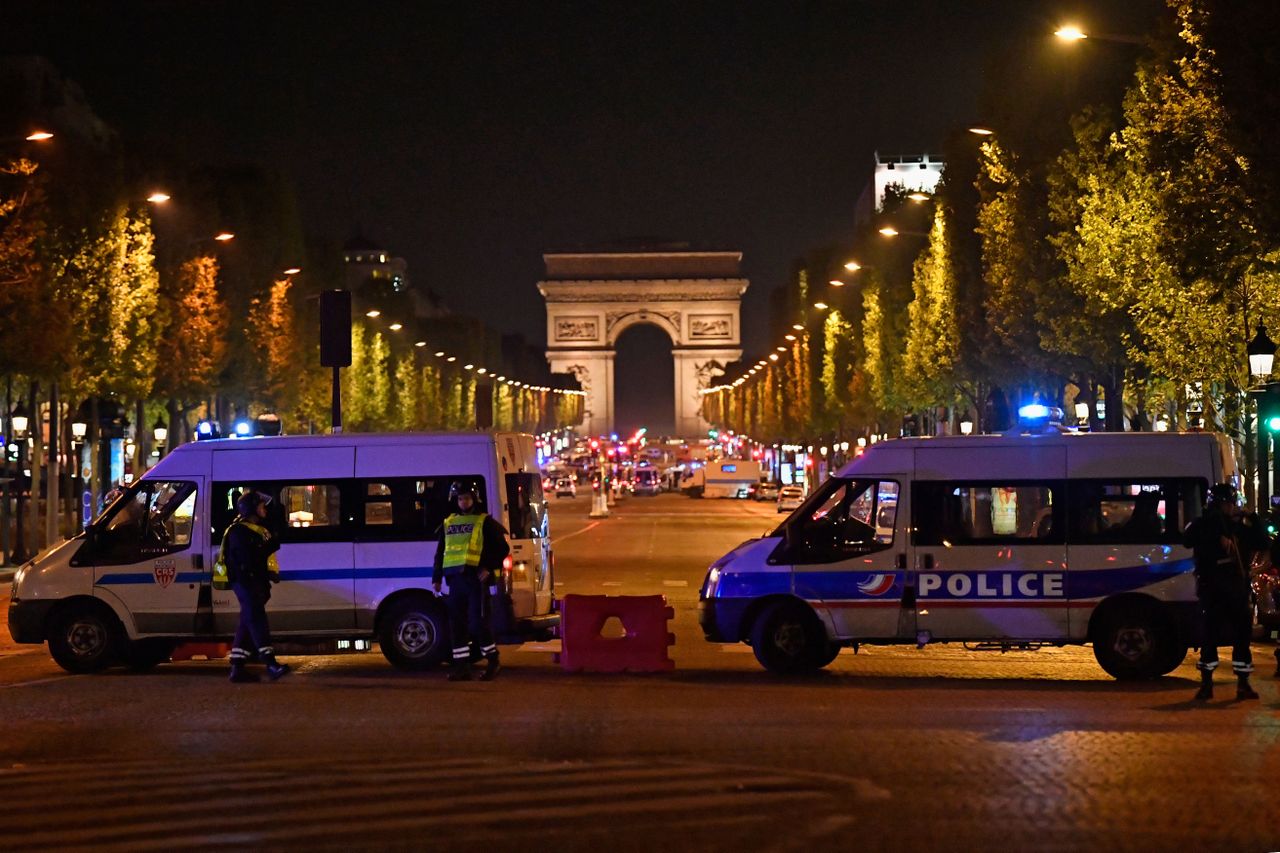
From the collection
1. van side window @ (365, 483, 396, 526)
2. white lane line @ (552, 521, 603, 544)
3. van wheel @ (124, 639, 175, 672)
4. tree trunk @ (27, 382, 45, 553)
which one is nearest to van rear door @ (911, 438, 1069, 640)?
van side window @ (365, 483, 396, 526)

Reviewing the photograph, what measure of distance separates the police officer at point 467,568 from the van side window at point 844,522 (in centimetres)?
245

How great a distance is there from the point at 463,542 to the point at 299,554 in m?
1.99

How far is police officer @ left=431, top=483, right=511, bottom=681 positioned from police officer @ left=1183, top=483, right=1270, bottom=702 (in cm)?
527

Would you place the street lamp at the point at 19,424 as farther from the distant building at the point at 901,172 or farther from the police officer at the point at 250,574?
the distant building at the point at 901,172

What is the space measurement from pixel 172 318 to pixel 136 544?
3380cm

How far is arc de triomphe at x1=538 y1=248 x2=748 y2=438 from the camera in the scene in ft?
555

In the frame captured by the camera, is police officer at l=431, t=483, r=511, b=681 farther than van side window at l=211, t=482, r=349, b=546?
No

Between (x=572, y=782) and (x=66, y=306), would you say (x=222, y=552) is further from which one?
(x=66, y=306)

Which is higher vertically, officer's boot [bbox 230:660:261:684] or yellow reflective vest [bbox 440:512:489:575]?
yellow reflective vest [bbox 440:512:489:575]

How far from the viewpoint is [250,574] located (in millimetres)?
16516

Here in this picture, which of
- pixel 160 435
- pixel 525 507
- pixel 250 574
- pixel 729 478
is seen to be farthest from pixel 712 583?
pixel 729 478

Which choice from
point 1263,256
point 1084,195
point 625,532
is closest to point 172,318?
point 625,532

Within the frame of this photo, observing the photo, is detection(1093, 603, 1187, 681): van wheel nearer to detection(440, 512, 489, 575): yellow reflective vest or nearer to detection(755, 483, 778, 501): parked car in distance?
detection(440, 512, 489, 575): yellow reflective vest

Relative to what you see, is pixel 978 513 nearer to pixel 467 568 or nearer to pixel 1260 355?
pixel 467 568
